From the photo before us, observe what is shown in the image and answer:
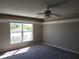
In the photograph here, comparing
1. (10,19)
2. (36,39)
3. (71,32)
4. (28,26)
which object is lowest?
(36,39)

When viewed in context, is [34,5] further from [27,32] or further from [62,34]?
[27,32]

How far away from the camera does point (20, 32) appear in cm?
579

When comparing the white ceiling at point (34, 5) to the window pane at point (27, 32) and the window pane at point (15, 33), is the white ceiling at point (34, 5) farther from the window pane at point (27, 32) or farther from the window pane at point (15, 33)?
the window pane at point (27, 32)

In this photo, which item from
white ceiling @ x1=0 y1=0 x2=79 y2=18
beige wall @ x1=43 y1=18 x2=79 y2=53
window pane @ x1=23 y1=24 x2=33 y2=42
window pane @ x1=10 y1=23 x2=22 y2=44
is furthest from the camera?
window pane @ x1=23 y1=24 x2=33 y2=42

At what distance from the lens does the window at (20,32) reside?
17.6ft

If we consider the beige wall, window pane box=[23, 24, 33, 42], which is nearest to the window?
window pane box=[23, 24, 33, 42]

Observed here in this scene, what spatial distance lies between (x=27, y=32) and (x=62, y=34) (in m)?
2.79

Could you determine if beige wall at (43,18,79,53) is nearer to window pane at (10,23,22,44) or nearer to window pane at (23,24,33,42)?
window pane at (23,24,33,42)

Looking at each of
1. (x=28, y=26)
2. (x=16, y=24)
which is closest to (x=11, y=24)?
(x=16, y=24)

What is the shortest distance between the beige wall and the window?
1346 mm

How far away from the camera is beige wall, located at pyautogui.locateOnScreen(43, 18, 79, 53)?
14.7 ft

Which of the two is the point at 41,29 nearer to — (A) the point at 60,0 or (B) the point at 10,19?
(B) the point at 10,19

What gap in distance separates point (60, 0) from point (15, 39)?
14.2 feet

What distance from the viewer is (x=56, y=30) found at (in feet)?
18.4
